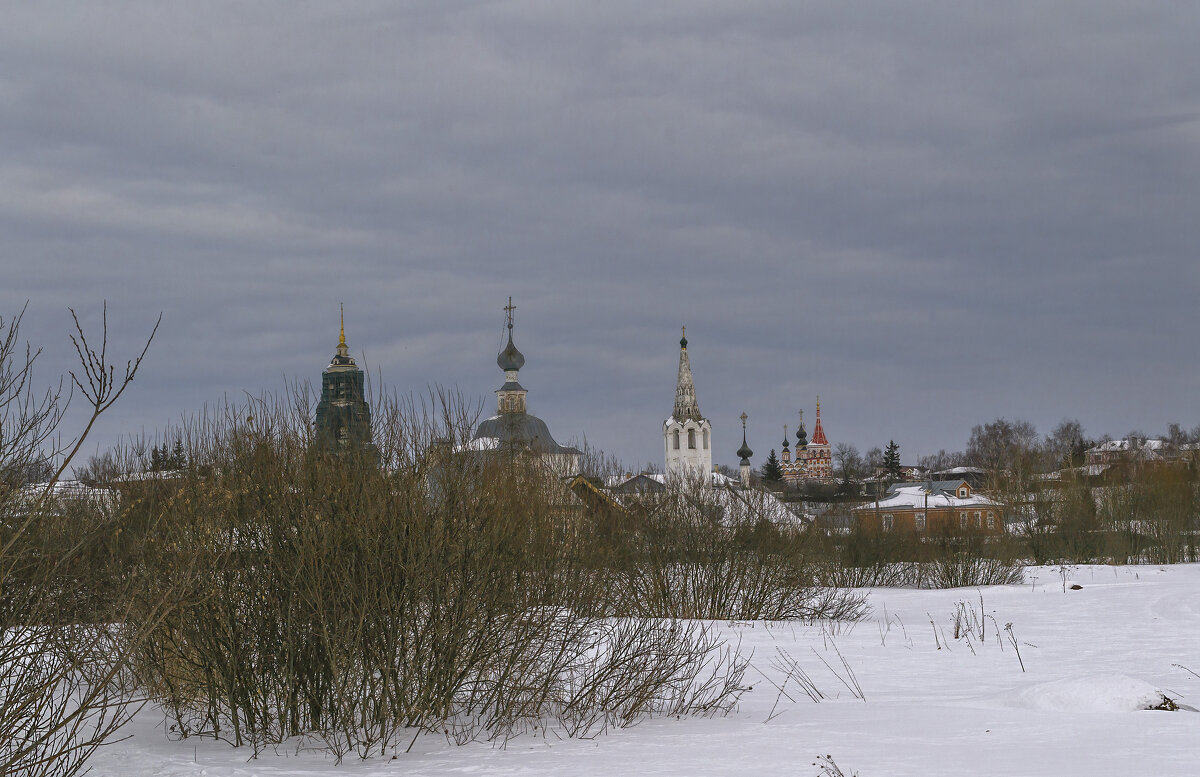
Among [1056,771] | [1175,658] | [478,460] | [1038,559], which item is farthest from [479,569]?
[1038,559]

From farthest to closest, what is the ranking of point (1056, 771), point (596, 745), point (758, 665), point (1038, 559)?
point (1038, 559)
point (758, 665)
point (596, 745)
point (1056, 771)

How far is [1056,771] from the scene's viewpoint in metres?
7.95

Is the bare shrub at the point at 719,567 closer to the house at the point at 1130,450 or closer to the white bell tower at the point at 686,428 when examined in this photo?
the white bell tower at the point at 686,428

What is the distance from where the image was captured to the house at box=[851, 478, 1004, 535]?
1622 inches

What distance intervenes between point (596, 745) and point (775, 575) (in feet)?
45.5

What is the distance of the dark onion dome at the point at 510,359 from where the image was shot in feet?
269

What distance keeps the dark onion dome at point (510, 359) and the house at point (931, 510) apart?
26.0 metres

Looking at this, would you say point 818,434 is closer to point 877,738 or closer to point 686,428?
point 686,428

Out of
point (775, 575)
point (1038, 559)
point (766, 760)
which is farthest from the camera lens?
point (1038, 559)

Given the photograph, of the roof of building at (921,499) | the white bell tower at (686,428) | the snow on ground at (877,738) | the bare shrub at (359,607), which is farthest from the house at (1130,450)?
the bare shrub at (359,607)

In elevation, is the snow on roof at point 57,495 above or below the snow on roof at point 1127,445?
below

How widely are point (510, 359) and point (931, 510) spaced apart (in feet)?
97.7

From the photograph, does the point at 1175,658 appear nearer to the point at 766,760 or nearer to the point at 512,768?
the point at 766,760

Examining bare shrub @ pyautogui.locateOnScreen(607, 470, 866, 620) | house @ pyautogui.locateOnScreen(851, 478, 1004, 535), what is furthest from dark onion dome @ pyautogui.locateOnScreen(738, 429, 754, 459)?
bare shrub @ pyautogui.locateOnScreen(607, 470, 866, 620)
